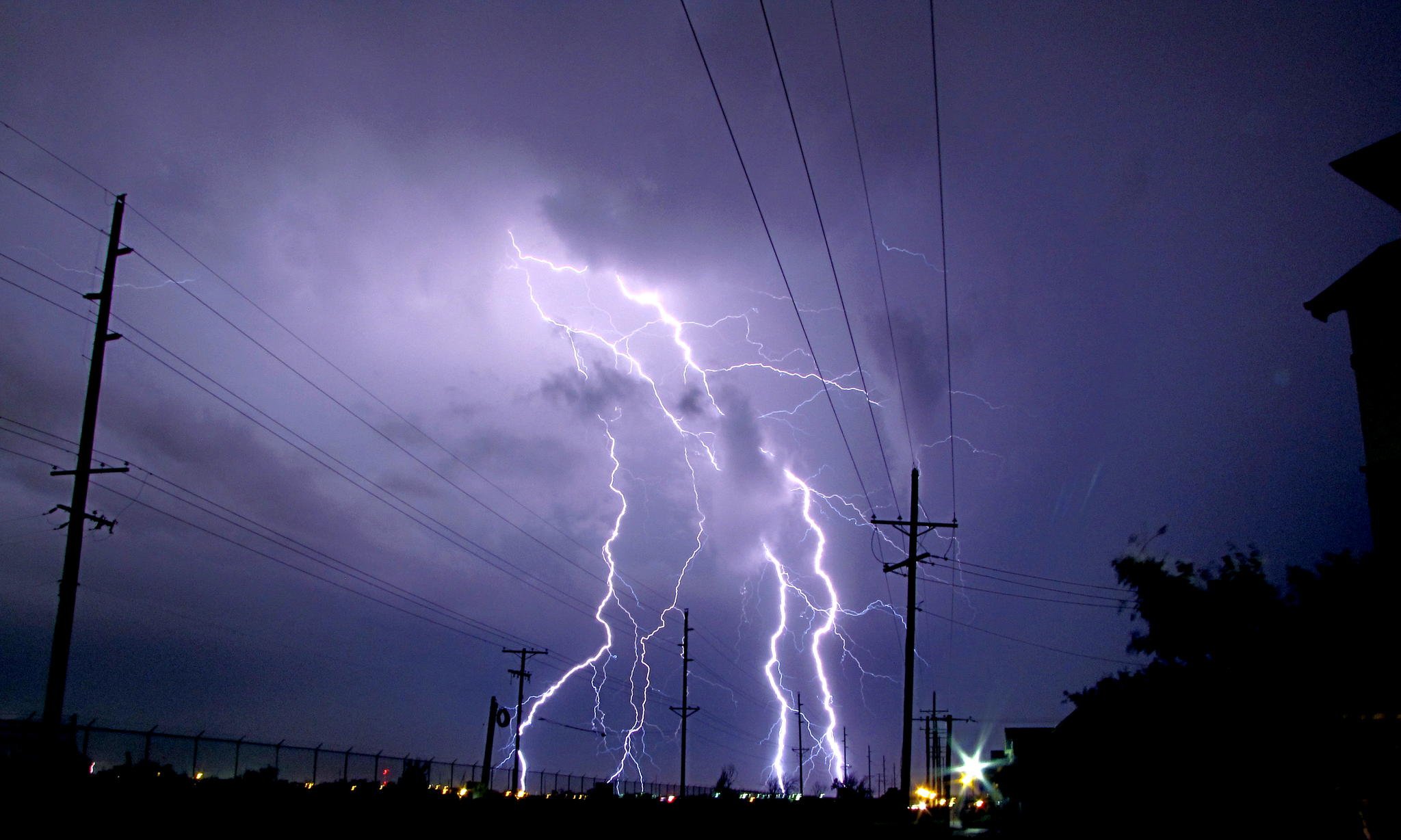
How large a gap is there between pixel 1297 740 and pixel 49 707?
63.0ft

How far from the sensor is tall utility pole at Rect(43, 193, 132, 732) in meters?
13.6

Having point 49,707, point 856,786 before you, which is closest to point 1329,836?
point 49,707

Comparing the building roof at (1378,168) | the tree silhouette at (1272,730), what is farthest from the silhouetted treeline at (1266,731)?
the building roof at (1378,168)

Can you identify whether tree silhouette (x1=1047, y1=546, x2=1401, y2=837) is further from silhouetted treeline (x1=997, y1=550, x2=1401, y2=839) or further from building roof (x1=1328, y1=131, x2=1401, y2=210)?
building roof (x1=1328, y1=131, x2=1401, y2=210)

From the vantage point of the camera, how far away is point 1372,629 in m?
13.7

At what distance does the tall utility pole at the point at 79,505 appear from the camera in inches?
537

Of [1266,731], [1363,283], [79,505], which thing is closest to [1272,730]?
[1266,731]

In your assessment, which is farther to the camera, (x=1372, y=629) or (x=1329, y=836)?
A: (x=1372, y=629)

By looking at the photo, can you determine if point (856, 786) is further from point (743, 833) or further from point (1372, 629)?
point (1372, 629)

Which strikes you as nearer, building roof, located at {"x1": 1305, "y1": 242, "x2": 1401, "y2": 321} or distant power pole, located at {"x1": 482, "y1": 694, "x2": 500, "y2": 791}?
building roof, located at {"x1": 1305, "y1": 242, "x2": 1401, "y2": 321}

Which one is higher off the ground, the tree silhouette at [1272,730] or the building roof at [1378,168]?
the building roof at [1378,168]

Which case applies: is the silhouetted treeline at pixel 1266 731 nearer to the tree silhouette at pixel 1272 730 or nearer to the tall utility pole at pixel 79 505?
the tree silhouette at pixel 1272 730

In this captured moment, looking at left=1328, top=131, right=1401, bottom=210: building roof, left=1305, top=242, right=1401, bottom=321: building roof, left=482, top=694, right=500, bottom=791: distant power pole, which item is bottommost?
left=482, top=694, right=500, bottom=791: distant power pole

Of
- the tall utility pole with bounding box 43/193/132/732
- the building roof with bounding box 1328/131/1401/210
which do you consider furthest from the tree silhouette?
the tall utility pole with bounding box 43/193/132/732
